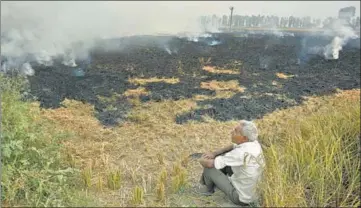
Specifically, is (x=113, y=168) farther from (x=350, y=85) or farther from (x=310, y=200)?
(x=350, y=85)

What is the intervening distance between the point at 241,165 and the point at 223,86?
6606mm

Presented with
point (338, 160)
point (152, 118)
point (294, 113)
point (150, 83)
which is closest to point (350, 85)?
point (294, 113)

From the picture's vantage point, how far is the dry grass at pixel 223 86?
9711 mm

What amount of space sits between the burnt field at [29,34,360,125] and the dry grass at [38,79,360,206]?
0.33 m

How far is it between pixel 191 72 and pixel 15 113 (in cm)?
749

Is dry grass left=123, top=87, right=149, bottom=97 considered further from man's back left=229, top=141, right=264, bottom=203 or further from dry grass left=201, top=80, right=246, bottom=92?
man's back left=229, top=141, right=264, bottom=203

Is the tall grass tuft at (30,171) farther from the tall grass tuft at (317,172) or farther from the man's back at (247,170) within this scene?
the tall grass tuft at (317,172)

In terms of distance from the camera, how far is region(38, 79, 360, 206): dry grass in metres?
3.96

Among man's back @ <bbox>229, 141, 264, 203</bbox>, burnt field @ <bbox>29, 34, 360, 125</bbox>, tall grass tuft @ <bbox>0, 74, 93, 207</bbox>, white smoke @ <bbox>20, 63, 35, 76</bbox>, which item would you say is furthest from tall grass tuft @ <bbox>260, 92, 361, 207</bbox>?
white smoke @ <bbox>20, 63, 35, 76</bbox>

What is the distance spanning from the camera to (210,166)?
3723 mm

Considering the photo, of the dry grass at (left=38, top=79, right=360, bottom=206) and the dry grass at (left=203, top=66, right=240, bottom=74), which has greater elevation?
the dry grass at (left=203, top=66, right=240, bottom=74)

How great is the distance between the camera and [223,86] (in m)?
10.0

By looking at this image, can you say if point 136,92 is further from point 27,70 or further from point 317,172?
point 317,172

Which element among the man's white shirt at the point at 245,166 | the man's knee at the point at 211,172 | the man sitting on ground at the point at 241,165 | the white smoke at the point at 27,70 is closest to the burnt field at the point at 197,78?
the white smoke at the point at 27,70
